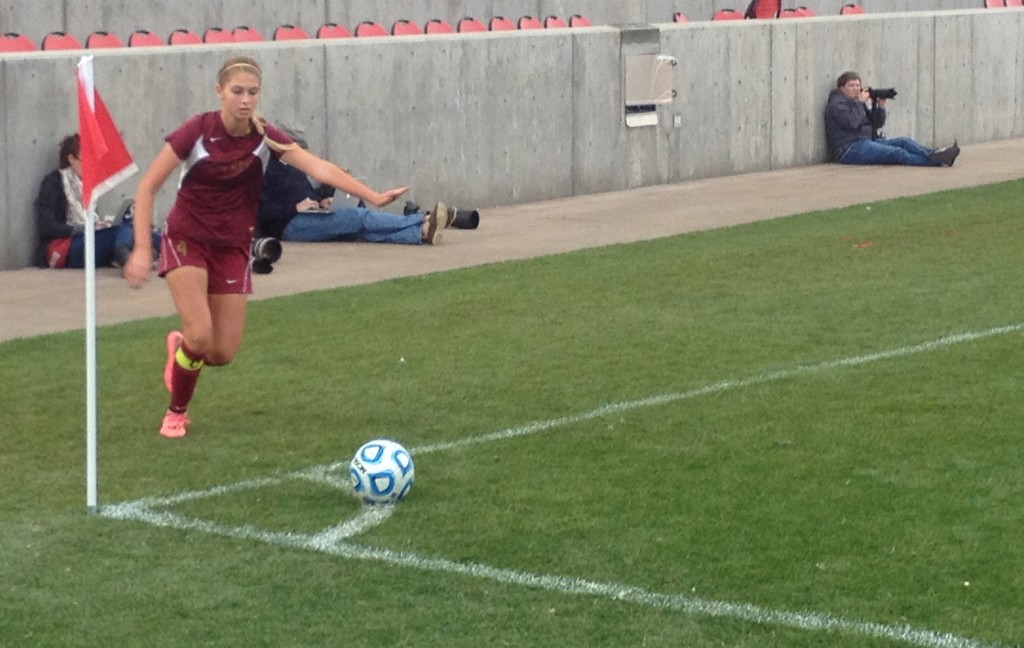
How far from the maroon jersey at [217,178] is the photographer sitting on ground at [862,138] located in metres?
13.9

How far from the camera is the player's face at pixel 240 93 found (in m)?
8.08

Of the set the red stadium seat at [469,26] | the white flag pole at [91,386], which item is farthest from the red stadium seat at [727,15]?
the white flag pole at [91,386]

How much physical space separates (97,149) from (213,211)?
1.26 metres

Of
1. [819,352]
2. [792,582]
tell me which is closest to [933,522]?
[792,582]

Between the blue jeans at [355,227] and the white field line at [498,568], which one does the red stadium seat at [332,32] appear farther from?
the white field line at [498,568]

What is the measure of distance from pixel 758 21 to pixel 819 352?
37.0 feet

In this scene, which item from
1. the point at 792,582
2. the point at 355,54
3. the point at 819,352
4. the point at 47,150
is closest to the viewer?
the point at 792,582

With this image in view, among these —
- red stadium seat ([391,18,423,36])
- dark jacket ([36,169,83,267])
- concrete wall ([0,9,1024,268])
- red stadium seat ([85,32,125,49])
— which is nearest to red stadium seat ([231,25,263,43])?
red stadium seat ([85,32,125,49])

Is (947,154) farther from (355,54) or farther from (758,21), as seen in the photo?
(355,54)

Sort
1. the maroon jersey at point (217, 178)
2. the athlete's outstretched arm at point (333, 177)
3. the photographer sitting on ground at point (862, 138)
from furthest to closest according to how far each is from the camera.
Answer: the photographer sitting on ground at point (862, 138) < the maroon jersey at point (217, 178) < the athlete's outstretched arm at point (333, 177)

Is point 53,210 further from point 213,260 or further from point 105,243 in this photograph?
point 213,260

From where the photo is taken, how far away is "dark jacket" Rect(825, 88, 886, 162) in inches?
858

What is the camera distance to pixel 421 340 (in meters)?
11.3

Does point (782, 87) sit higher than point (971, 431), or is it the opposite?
point (782, 87)
